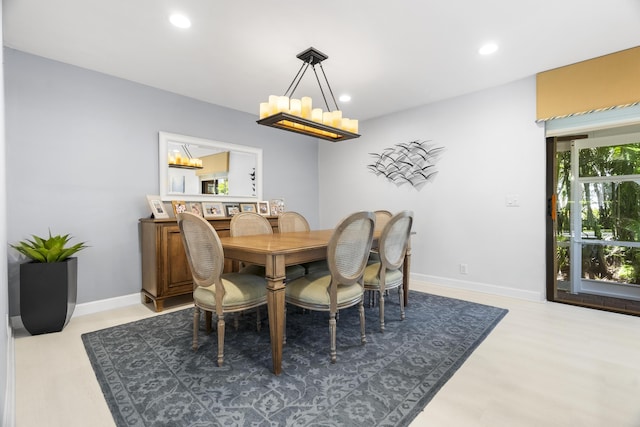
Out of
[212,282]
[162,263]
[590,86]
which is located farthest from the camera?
[162,263]

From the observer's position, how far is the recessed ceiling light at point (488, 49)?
2.53 m

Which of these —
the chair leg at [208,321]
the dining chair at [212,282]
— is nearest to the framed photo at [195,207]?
the chair leg at [208,321]

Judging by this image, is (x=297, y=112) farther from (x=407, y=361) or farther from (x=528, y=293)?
(x=528, y=293)

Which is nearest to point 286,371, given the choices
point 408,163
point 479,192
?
point 479,192

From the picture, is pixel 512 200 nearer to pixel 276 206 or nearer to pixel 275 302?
pixel 275 302

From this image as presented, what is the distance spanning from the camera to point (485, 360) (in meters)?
1.94

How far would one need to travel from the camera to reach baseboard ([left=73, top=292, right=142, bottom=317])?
2812 mm

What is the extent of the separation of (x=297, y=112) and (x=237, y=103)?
74.6 inches

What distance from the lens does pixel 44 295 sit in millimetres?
2314

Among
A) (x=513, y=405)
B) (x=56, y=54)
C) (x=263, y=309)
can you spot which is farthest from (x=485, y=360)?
(x=56, y=54)

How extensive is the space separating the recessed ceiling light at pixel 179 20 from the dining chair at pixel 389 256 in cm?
215

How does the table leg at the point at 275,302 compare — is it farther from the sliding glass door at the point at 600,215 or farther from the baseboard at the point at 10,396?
the sliding glass door at the point at 600,215

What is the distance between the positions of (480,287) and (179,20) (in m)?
3.99

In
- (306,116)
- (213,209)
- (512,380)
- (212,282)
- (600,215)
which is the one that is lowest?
(512,380)
